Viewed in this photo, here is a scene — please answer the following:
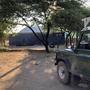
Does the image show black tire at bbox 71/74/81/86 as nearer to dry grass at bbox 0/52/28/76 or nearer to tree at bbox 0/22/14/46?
dry grass at bbox 0/52/28/76

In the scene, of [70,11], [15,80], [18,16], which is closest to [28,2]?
[18,16]

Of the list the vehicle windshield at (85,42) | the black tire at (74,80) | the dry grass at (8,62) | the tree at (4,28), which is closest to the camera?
the vehicle windshield at (85,42)

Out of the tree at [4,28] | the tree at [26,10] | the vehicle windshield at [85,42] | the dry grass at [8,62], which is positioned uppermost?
the tree at [26,10]

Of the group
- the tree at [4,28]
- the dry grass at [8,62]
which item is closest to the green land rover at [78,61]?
the dry grass at [8,62]

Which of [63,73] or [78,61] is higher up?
[78,61]

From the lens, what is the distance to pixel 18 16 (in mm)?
11422

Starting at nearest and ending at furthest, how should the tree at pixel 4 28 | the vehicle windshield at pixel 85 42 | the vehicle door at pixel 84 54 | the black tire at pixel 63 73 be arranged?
the vehicle door at pixel 84 54 → the vehicle windshield at pixel 85 42 → the black tire at pixel 63 73 → the tree at pixel 4 28

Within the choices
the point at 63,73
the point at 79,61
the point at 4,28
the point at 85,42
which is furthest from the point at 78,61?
the point at 4,28

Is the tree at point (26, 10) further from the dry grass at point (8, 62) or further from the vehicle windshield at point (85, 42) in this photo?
the vehicle windshield at point (85, 42)

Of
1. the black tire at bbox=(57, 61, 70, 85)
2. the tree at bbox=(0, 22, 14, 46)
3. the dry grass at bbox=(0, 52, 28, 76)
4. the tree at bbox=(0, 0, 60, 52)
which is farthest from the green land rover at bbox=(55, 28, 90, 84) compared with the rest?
the tree at bbox=(0, 22, 14, 46)

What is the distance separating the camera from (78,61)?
3400mm

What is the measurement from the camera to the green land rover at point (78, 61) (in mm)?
3146

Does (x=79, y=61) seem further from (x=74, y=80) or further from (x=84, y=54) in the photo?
(x=74, y=80)

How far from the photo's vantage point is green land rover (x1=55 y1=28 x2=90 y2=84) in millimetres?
3146
